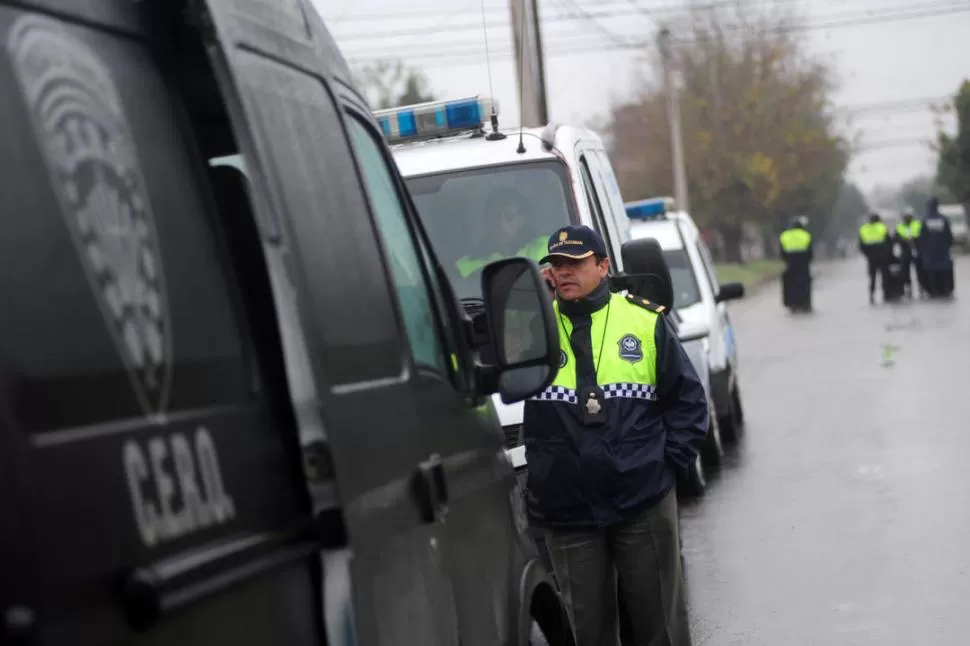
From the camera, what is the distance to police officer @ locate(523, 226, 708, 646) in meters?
5.47

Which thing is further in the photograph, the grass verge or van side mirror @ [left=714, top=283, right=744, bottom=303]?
the grass verge

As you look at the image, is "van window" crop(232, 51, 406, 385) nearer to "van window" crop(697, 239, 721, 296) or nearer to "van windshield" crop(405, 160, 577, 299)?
"van windshield" crop(405, 160, 577, 299)

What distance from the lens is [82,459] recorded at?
2.16 metres

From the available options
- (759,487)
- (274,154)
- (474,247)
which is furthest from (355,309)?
(759,487)

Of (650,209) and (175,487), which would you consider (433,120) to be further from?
(175,487)

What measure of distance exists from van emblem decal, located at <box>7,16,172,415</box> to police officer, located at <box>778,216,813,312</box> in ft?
101

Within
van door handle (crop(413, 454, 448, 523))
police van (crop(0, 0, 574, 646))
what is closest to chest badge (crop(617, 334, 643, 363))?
police van (crop(0, 0, 574, 646))

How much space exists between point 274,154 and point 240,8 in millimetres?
282

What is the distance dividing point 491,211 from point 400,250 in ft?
15.2

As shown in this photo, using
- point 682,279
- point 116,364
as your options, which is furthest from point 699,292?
point 116,364

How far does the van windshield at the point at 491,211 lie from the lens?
332 inches

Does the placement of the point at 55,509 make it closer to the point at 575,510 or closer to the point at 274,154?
the point at 274,154

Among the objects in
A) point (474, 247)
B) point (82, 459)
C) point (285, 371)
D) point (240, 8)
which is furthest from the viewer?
point (474, 247)

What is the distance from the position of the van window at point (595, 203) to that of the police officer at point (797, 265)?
79.7 ft
